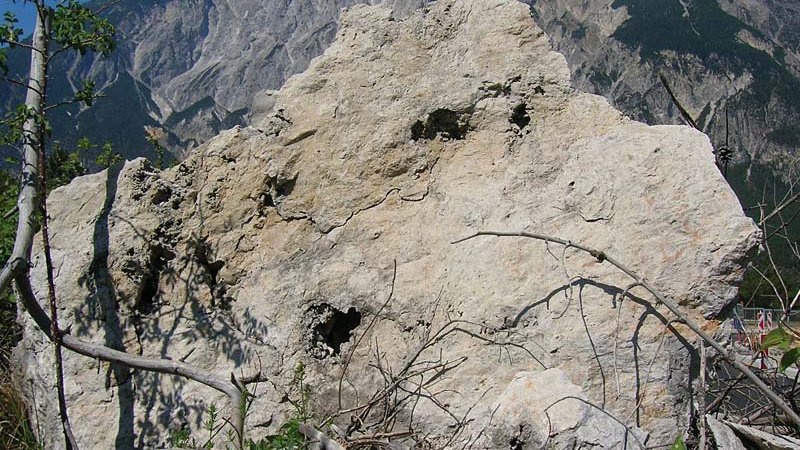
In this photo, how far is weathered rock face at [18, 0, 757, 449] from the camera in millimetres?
3117

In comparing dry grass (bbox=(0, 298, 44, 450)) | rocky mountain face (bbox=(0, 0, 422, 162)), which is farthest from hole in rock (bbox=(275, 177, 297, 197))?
rocky mountain face (bbox=(0, 0, 422, 162))

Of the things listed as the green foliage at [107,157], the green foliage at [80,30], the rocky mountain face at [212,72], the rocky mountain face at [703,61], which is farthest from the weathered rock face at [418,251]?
the rocky mountain face at [212,72]

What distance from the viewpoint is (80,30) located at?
370cm

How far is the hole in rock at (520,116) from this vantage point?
12.8ft

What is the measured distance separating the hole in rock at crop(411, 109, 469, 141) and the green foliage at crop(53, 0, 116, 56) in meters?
1.80

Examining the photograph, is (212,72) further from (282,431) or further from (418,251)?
(282,431)

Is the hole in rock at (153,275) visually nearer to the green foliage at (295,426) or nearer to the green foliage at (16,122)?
the green foliage at (16,122)

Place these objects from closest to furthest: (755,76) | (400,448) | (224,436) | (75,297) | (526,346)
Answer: (400,448) → (526,346) → (224,436) → (75,297) → (755,76)

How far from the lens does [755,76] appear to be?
110 m

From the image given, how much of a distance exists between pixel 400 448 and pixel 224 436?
1.04 metres

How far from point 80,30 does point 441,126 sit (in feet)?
6.80

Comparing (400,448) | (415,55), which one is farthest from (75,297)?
(415,55)

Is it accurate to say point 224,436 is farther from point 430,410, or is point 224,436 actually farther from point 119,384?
point 430,410

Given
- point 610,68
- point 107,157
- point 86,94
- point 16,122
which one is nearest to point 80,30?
point 86,94
